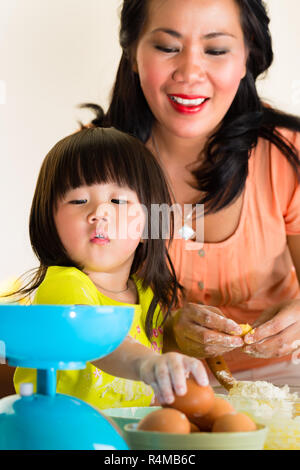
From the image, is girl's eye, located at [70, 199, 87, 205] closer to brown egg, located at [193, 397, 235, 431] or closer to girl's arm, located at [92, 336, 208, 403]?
girl's arm, located at [92, 336, 208, 403]

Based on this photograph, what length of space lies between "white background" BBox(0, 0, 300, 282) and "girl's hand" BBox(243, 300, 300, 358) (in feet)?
1.92

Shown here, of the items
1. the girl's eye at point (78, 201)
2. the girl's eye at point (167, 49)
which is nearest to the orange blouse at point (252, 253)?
the girl's eye at point (167, 49)

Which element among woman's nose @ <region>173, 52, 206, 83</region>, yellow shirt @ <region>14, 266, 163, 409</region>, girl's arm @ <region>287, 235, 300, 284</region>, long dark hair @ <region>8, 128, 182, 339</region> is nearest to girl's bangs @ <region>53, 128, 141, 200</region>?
long dark hair @ <region>8, 128, 182, 339</region>

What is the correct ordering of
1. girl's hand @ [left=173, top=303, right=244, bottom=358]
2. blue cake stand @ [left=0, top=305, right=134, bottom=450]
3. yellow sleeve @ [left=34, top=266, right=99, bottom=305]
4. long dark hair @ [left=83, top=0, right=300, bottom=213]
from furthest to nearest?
long dark hair @ [left=83, top=0, right=300, bottom=213]
girl's hand @ [left=173, top=303, right=244, bottom=358]
yellow sleeve @ [left=34, top=266, right=99, bottom=305]
blue cake stand @ [left=0, top=305, right=134, bottom=450]

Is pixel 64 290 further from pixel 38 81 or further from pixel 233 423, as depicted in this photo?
pixel 38 81

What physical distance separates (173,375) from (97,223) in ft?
1.49

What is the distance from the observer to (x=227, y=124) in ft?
4.99

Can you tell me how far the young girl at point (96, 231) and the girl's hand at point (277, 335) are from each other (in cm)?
19

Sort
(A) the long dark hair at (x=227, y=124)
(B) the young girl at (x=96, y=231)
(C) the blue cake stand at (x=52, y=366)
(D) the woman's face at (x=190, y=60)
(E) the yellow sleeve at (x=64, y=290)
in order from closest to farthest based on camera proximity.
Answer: (C) the blue cake stand at (x=52, y=366) < (E) the yellow sleeve at (x=64, y=290) < (B) the young girl at (x=96, y=231) < (D) the woman's face at (x=190, y=60) < (A) the long dark hair at (x=227, y=124)

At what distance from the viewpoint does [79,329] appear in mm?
615

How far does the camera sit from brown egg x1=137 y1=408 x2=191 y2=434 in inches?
23.7

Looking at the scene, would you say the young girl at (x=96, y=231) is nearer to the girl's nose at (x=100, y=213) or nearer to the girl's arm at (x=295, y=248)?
the girl's nose at (x=100, y=213)

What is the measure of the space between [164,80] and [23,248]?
1.70ft

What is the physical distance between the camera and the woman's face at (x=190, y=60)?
1294mm
